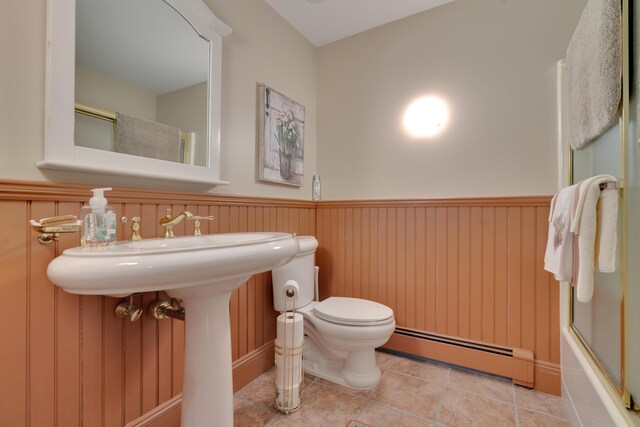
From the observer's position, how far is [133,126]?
1102mm

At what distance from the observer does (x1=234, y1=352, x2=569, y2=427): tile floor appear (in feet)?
4.28

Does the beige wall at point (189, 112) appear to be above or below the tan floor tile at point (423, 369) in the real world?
above

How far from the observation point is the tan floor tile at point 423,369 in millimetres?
1656

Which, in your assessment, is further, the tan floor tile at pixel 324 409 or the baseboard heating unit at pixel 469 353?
→ the baseboard heating unit at pixel 469 353

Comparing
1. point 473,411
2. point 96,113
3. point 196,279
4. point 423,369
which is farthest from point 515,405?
point 96,113

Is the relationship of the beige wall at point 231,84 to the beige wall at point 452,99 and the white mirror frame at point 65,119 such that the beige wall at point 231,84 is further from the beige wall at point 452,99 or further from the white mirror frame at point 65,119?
the beige wall at point 452,99

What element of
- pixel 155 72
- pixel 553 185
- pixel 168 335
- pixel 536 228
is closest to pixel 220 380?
pixel 168 335

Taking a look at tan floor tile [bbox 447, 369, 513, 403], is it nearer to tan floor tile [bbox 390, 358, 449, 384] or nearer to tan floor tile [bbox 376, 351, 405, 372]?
tan floor tile [bbox 390, 358, 449, 384]

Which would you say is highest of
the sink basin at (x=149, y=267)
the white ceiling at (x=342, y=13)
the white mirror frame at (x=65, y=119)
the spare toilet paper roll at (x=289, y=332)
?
the white ceiling at (x=342, y=13)

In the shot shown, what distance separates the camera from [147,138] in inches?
45.2

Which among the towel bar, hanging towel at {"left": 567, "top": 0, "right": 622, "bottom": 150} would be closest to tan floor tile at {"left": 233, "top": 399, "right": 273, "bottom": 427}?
the towel bar

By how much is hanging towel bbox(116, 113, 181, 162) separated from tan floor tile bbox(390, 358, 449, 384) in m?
1.73

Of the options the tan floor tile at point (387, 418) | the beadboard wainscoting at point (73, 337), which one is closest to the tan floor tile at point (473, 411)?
the tan floor tile at point (387, 418)

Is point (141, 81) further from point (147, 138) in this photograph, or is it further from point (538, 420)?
point (538, 420)
